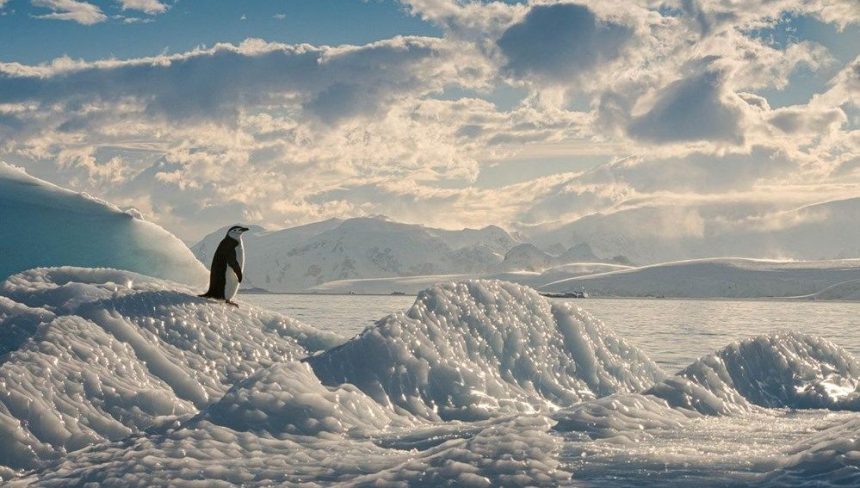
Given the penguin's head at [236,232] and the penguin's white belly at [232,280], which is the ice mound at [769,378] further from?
the penguin's head at [236,232]

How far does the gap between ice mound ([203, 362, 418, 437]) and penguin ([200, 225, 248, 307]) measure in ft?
15.5

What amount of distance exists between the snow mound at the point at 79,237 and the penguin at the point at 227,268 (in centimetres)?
486

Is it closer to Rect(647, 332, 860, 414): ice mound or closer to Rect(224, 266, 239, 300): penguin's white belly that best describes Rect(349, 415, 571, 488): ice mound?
Rect(647, 332, 860, 414): ice mound

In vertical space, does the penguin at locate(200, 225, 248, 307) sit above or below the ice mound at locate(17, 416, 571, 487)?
above

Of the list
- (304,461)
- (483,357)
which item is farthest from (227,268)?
(304,461)

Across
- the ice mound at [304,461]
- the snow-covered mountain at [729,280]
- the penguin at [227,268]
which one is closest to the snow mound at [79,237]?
the penguin at [227,268]

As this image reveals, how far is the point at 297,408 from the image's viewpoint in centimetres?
726

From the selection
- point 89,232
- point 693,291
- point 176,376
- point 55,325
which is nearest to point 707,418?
point 176,376

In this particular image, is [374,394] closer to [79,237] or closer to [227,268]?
[227,268]

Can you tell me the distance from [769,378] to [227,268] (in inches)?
298

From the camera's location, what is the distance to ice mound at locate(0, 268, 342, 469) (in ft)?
25.0

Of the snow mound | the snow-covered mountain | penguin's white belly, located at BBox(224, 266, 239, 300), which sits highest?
the snow mound

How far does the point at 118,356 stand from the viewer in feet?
30.0

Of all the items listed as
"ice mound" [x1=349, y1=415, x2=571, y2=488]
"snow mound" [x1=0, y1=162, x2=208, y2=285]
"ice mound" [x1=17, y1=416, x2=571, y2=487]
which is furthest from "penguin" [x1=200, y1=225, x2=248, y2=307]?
"ice mound" [x1=349, y1=415, x2=571, y2=488]
